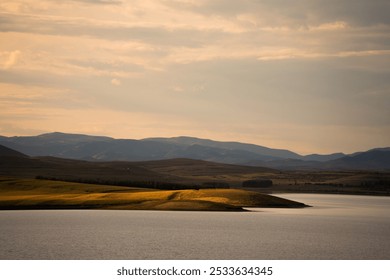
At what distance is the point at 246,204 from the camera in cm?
13000

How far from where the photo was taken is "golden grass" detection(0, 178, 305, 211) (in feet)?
391

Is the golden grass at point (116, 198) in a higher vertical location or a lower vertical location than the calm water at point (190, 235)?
higher

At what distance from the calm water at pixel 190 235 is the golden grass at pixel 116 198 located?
8.32 metres

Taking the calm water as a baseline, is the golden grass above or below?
above

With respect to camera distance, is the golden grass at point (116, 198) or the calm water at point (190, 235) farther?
the golden grass at point (116, 198)

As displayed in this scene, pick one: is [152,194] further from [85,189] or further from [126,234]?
[126,234]

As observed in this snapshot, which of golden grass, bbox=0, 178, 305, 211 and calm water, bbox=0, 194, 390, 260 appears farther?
golden grass, bbox=0, 178, 305, 211

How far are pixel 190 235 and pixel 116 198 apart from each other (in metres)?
53.0

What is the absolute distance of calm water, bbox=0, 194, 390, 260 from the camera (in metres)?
60.4

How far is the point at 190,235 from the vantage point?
75750 millimetres

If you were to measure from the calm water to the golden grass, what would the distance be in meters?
8.32

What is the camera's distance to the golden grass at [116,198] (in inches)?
4688
